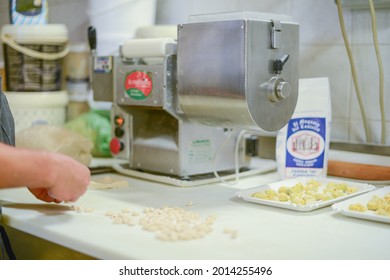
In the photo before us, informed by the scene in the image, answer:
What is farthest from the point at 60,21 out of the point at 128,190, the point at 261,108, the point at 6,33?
the point at 261,108

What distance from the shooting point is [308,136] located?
1.60m

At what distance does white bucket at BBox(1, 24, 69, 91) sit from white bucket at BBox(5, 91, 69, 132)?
0.03m

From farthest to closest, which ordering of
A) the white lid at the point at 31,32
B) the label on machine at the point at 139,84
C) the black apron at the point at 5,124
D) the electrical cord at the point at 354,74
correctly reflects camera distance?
the white lid at the point at 31,32, the electrical cord at the point at 354,74, the label on machine at the point at 139,84, the black apron at the point at 5,124

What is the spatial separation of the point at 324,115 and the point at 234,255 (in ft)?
2.33

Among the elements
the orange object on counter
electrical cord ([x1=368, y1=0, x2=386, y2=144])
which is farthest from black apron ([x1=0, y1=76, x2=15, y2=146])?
electrical cord ([x1=368, y1=0, x2=386, y2=144])

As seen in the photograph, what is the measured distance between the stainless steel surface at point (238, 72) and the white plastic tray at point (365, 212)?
0.77 feet

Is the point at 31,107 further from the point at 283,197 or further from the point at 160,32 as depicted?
the point at 283,197

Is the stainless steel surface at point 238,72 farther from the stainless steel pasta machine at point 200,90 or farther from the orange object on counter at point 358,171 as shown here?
the orange object on counter at point 358,171

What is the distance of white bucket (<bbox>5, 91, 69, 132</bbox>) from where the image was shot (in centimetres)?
218

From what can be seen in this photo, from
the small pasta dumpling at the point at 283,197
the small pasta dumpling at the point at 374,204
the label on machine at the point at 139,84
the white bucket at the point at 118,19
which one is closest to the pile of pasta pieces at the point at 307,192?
the small pasta dumpling at the point at 283,197

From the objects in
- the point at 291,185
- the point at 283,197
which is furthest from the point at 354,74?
the point at 283,197

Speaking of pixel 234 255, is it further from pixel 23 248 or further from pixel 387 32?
pixel 387 32

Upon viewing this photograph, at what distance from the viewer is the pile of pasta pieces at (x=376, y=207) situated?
3.93 ft
